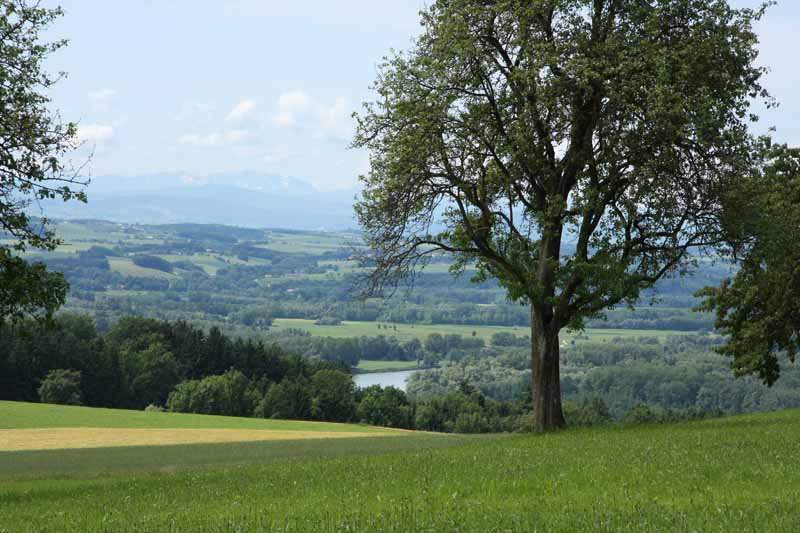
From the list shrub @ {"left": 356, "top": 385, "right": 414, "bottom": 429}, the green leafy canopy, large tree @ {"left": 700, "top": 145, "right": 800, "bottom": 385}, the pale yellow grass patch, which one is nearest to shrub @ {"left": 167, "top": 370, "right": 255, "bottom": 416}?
shrub @ {"left": 356, "top": 385, "right": 414, "bottom": 429}

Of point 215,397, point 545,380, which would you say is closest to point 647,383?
point 215,397

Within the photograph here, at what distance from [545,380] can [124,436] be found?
32.4 m

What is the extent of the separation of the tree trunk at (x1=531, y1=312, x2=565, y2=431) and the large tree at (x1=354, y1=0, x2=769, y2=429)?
0.23 ft

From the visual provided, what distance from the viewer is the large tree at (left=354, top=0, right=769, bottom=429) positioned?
3012 centimetres

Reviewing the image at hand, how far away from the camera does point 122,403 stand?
111125 mm

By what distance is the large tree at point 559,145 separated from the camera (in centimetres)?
3012

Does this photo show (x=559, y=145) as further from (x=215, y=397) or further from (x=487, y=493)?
(x=215, y=397)

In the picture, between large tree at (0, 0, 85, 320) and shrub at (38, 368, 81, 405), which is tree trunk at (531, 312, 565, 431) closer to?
large tree at (0, 0, 85, 320)

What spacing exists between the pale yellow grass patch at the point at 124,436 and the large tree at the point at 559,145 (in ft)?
85.2

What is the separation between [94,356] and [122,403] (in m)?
7.04

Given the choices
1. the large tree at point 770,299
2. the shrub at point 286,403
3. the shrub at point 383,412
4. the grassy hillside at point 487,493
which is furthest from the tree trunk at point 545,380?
the shrub at point 383,412

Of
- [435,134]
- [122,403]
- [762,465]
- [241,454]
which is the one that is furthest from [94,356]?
[762,465]

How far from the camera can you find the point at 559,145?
33.6 metres

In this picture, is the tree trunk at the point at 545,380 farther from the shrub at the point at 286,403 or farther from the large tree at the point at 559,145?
the shrub at the point at 286,403
